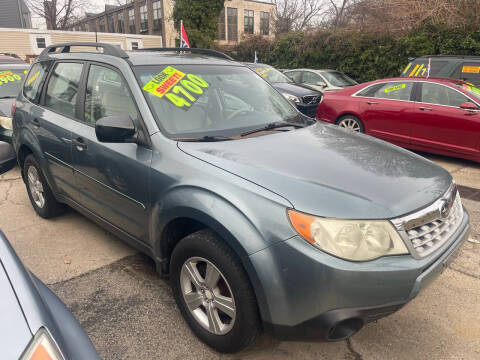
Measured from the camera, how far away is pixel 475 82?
7.36 m

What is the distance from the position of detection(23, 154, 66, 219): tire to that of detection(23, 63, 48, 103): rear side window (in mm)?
640

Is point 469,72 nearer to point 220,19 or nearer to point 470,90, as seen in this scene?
point 470,90

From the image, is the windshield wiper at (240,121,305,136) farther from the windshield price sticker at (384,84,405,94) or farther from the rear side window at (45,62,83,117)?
the windshield price sticker at (384,84,405,94)

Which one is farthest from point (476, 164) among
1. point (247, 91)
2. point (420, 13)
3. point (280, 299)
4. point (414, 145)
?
point (420, 13)

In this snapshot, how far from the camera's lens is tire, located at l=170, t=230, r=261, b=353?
6.23ft

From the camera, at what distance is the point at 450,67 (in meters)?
7.84

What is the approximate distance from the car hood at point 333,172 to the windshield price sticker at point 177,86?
499 mm

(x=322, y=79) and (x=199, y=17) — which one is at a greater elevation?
(x=199, y=17)

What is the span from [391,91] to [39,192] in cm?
599

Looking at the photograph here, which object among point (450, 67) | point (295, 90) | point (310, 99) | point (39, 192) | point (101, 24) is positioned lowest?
point (39, 192)

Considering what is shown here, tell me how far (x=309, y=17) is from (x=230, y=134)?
32.2m

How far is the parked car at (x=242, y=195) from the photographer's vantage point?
1.74 m

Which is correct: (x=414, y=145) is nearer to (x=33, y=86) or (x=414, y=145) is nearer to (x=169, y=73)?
(x=169, y=73)

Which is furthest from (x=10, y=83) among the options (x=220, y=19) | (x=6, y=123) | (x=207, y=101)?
(x=220, y=19)
